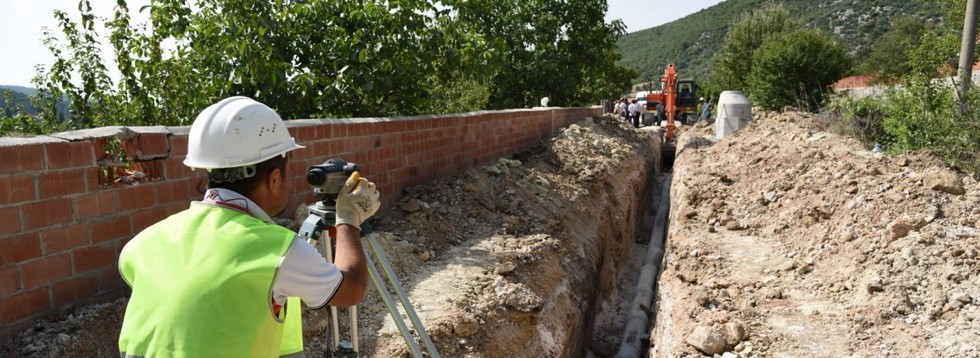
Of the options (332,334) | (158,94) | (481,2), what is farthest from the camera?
(481,2)

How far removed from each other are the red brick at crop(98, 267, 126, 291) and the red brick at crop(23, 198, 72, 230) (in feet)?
1.10

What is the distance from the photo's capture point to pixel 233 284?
1.41 metres

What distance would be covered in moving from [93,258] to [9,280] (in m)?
0.41

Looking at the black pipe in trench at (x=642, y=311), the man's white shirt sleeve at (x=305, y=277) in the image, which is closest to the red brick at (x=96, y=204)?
the man's white shirt sleeve at (x=305, y=277)

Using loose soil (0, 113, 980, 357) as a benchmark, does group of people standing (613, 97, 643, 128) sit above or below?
above

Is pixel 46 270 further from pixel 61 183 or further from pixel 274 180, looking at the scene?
pixel 274 180

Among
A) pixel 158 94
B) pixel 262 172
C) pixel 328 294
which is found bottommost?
pixel 328 294

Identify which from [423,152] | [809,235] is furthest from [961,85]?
[423,152]

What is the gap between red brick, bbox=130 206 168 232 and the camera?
3.15m

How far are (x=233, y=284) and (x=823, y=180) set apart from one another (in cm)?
624

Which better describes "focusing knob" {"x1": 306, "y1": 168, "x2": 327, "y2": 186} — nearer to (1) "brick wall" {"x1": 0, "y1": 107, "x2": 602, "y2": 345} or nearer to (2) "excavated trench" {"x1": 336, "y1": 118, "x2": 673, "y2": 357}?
(1) "brick wall" {"x1": 0, "y1": 107, "x2": 602, "y2": 345}

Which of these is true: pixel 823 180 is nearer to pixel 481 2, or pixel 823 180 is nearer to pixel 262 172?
pixel 481 2

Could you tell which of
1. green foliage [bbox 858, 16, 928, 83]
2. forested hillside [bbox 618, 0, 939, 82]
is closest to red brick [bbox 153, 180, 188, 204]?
green foliage [bbox 858, 16, 928, 83]

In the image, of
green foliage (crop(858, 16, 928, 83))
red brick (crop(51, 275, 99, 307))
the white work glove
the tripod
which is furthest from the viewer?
green foliage (crop(858, 16, 928, 83))
